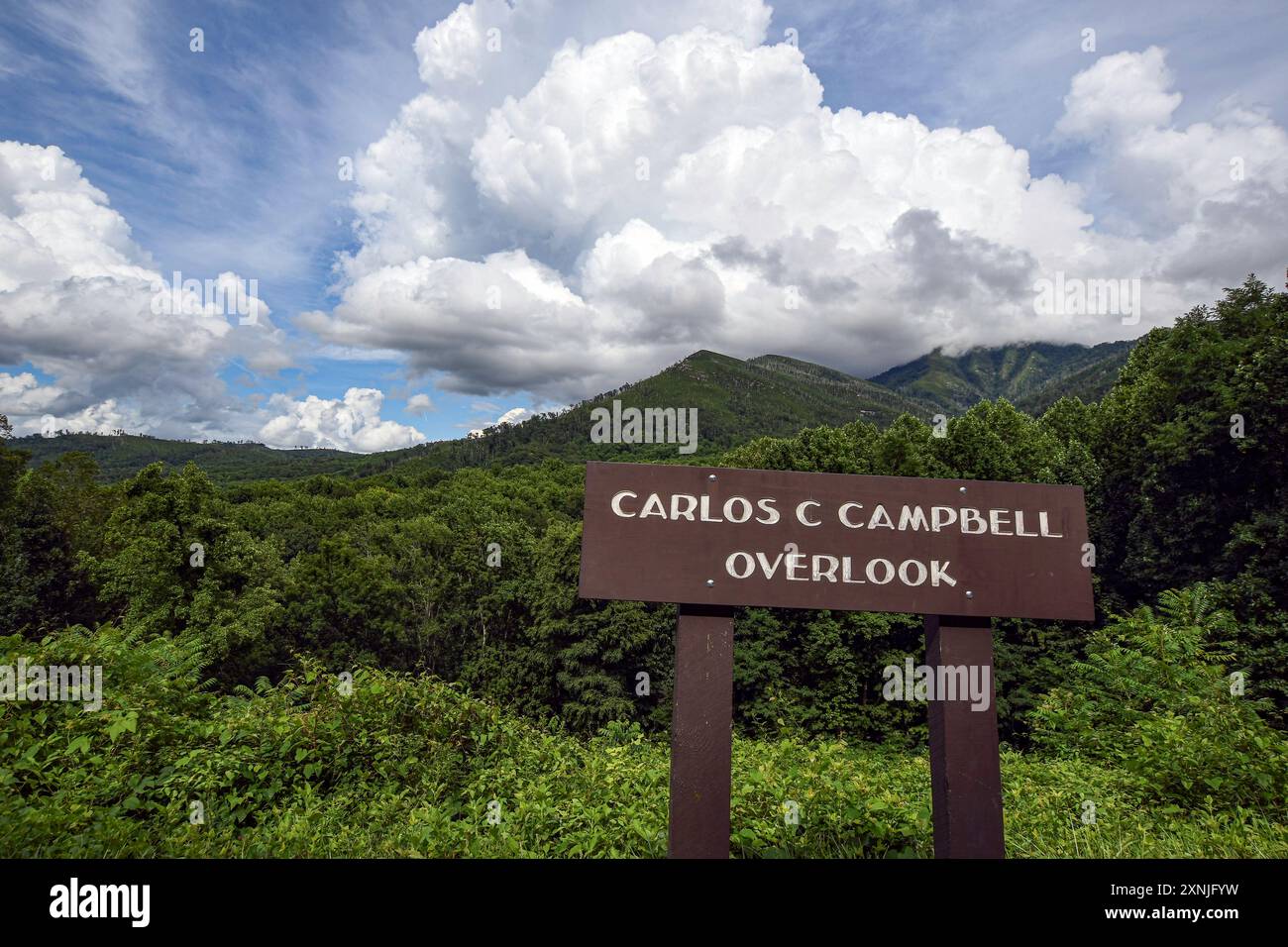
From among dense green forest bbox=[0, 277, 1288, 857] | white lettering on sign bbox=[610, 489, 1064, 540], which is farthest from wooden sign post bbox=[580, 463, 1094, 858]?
dense green forest bbox=[0, 277, 1288, 857]

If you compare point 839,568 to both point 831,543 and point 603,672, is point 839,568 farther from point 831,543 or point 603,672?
point 603,672

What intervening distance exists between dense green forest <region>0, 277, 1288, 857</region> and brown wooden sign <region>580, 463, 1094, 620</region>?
188 centimetres

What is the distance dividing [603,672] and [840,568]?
23494 millimetres

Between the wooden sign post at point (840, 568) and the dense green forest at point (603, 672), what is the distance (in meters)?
1.25

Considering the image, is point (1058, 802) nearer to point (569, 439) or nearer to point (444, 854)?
point (444, 854)

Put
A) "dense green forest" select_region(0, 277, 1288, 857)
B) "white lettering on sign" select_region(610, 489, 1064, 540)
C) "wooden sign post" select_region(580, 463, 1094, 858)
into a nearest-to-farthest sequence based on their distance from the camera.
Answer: "wooden sign post" select_region(580, 463, 1094, 858), "white lettering on sign" select_region(610, 489, 1064, 540), "dense green forest" select_region(0, 277, 1288, 857)

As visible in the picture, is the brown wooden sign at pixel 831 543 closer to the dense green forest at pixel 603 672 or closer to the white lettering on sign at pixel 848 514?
the white lettering on sign at pixel 848 514

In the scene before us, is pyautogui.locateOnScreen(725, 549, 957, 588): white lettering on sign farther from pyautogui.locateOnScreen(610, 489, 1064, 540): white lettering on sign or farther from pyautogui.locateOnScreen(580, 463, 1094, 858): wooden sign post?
pyautogui.locateOnScreen(610, 489, 1064, 540): white lettering on sign

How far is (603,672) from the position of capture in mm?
25609

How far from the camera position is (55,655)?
20.3 ft

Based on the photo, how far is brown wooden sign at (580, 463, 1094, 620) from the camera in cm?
342

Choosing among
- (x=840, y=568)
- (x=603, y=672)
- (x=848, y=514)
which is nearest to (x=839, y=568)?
(x=840, y=568)

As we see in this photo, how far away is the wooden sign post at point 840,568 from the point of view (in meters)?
3.35
